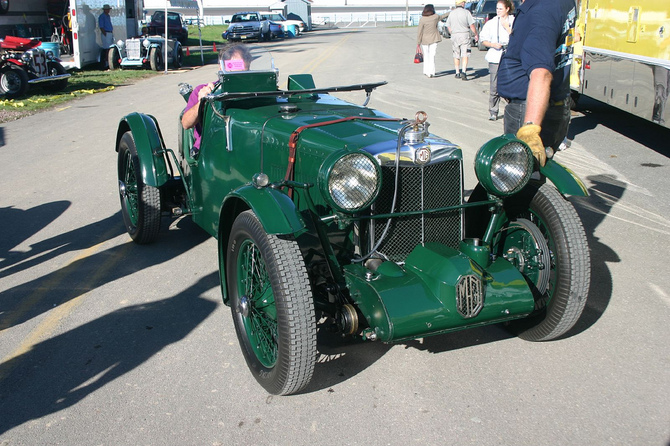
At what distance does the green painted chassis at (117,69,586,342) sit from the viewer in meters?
3.06

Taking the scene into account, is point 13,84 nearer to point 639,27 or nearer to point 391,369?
point 639,27

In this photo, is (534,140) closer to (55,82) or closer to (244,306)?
(244,306)

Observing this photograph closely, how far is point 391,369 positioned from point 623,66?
7.20 m

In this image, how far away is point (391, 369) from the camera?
349 cm

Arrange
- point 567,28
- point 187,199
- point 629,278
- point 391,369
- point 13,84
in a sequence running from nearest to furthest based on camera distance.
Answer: point 391,369 → point 567,28 → point 629,278 → point 187,199 → point 13,84

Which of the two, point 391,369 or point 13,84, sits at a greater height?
point 13,84

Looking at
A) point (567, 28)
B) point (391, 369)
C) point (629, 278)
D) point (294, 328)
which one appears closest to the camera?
point (294, 328)

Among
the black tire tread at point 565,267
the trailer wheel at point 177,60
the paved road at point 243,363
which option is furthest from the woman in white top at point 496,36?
the trailer wheel at point 177,60

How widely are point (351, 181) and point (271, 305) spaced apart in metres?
0.78

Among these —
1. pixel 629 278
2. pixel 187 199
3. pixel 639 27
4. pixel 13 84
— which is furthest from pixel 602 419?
pixel 13 84

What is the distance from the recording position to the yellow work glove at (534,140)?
367 centimetres

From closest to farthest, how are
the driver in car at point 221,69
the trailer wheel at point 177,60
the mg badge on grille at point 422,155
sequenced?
the mg badge on grille at point 422,155 → the driver in car at point 221,69 → the trailer wheel at point 177,60

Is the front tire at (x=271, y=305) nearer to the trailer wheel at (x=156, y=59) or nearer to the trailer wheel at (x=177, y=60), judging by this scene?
the trailer wheel at (x=156, y=59)

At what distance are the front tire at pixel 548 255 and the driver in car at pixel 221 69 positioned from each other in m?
2.36
